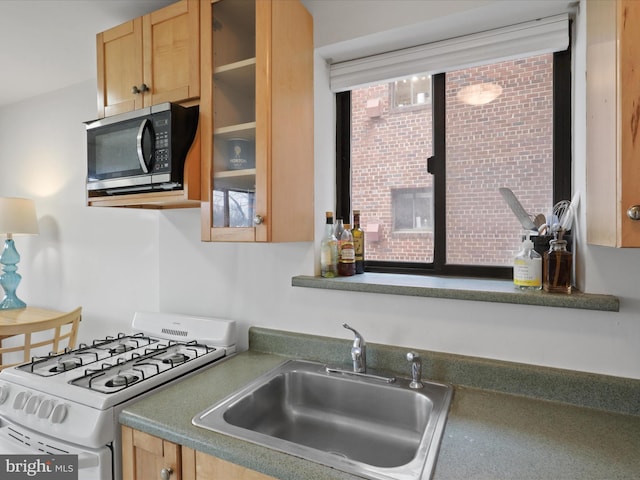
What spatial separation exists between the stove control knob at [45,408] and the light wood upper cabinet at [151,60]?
44.6 inches

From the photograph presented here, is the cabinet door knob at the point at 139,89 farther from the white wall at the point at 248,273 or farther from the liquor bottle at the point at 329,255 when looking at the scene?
the liquor bottle at the point at 329,255

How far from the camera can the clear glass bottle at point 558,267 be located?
3.65ft

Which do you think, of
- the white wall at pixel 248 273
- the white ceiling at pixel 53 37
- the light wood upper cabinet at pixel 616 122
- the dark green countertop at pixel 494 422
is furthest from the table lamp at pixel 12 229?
the light wood upper cabinet at pixel 616 122

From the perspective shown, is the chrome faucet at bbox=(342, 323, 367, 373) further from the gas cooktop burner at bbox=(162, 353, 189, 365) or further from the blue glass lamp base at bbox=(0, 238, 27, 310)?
the blue glass lamp base at bbox=(0, 238, 27, 310)

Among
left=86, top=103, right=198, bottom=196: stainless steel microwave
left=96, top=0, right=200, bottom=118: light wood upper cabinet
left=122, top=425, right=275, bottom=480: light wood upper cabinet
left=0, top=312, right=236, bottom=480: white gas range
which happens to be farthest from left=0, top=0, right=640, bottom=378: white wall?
left=122, top=425, right=275, bottom=480: light wood upper cabinet

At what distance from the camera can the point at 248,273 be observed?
1.64 m

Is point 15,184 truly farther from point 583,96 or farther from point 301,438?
point 583,96

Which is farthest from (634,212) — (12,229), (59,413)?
(12,229)

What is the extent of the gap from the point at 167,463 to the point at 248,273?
804mm

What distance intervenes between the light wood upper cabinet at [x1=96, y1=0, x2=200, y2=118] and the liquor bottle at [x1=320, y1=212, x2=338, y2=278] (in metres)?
0.77

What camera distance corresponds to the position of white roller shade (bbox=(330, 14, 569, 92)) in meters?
1.24

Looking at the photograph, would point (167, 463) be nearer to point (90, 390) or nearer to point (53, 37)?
point (90, 390)

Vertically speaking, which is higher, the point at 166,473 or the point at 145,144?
the point at 145,144

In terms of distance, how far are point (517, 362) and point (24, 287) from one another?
3477mm
